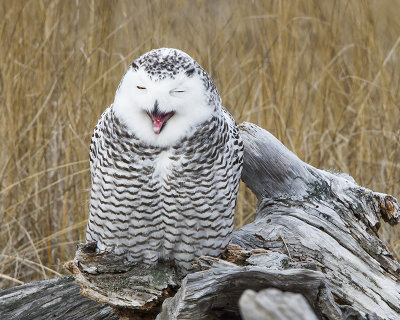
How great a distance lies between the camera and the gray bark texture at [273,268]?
1.91 m

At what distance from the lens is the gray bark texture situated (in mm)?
1911

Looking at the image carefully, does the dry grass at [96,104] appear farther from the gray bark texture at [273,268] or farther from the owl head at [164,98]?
the owl head at [164,98]

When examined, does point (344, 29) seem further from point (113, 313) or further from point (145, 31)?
point (113, 313)

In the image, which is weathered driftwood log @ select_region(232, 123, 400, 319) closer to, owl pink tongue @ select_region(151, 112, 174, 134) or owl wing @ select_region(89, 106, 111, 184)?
owl wing @ select_region(89, 106, 111, 184)

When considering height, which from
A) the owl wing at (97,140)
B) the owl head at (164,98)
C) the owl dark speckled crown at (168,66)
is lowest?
the owl wing at (97,140)

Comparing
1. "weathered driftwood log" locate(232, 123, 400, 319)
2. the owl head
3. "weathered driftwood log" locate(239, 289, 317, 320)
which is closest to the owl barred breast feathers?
the owl head

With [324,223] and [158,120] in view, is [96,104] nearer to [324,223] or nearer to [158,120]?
[324,223]

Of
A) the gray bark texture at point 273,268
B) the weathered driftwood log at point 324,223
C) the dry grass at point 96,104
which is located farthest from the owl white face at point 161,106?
the dry grass at point 96,104

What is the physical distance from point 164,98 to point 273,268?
1.94 feet

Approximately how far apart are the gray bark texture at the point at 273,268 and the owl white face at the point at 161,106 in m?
0.39

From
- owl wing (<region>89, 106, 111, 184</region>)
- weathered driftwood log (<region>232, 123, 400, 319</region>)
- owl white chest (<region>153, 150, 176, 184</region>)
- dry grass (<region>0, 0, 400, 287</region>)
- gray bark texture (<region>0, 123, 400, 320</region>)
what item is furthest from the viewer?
dry grass (<region>0, 0, 400, 287</region>)

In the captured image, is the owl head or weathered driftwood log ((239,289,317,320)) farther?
the owl head

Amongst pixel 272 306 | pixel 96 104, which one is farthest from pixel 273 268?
pixel 96 104

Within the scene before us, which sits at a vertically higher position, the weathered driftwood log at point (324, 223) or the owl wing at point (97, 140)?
the owl wing at point (97, 140)
